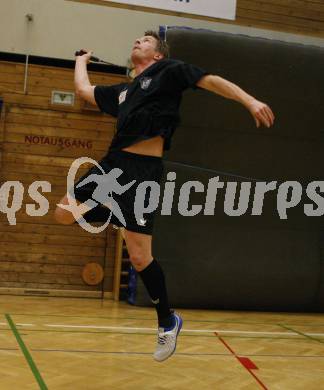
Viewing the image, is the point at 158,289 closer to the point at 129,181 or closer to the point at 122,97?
the point at 129,181

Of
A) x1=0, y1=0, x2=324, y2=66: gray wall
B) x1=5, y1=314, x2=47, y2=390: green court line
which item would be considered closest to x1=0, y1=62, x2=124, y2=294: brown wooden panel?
x1=0, y1=0, x2=324, y2=66: gray wall

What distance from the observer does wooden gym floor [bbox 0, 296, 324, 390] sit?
11.1ft

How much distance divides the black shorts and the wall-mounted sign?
4.75m

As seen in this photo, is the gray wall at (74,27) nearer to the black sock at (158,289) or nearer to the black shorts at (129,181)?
the black shorts at (129,181)

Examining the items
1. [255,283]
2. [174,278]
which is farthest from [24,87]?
[255,283]

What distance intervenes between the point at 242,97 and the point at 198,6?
5.16m

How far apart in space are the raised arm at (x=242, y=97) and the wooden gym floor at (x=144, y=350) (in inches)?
60.8

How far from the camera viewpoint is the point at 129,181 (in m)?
3.16

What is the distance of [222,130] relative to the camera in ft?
22.7

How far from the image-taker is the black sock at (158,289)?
10.5 ft

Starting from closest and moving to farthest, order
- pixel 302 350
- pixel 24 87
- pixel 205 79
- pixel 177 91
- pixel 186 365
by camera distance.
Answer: pixel 205 79 → pixel 177 91 → pixel 186 365 → pixel 302 350 → pixel 24 87

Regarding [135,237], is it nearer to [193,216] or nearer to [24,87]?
[193,216]

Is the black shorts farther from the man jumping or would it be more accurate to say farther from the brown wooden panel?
the brown wooden panel

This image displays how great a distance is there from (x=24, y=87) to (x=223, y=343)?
170 inches
